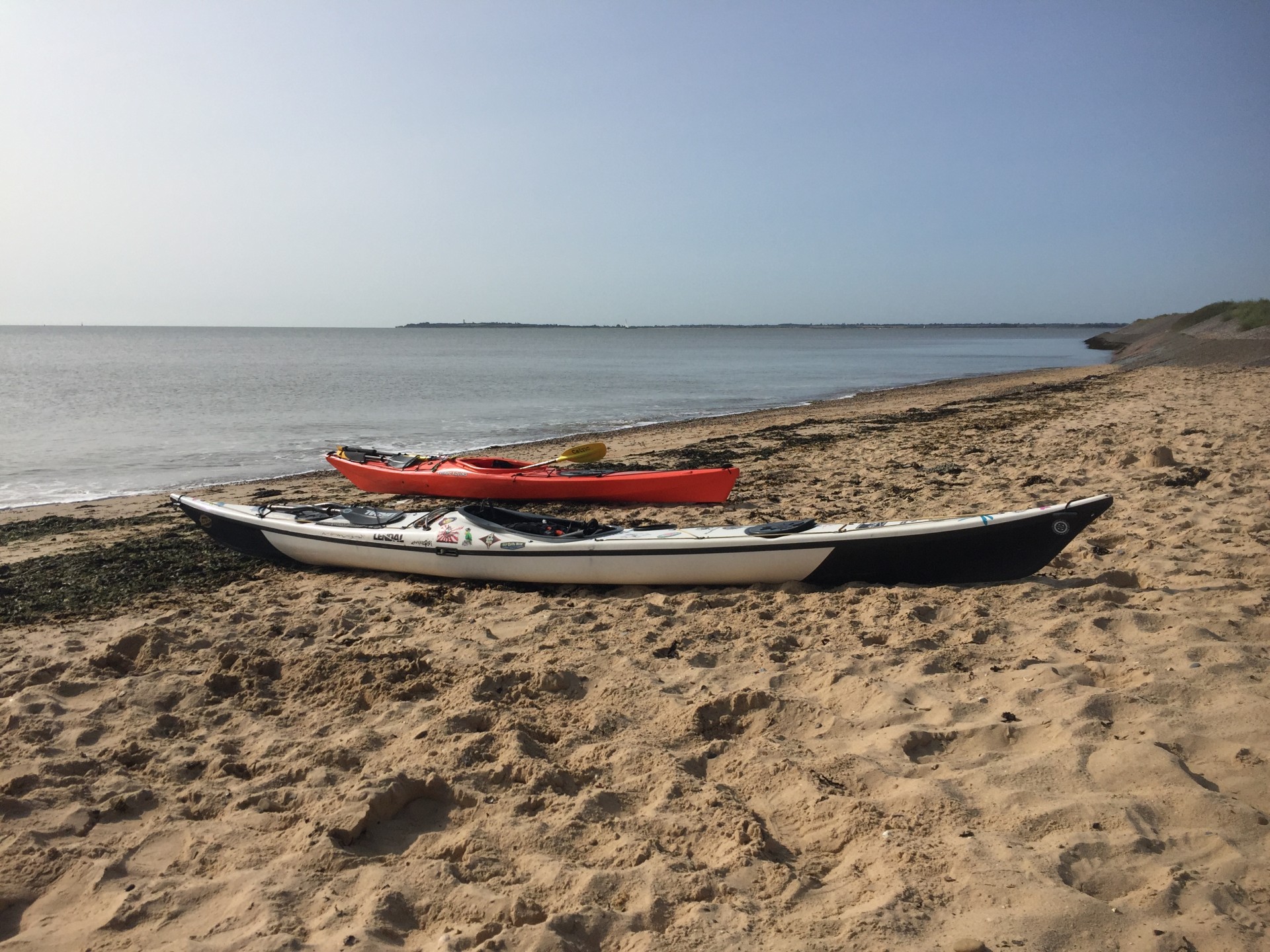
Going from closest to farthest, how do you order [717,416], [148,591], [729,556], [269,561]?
1. [729,556]
2. [148,591]
3. [269,561]
4. [717,416]

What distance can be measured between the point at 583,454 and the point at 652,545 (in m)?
4.34

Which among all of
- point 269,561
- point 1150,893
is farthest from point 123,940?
point 269,561

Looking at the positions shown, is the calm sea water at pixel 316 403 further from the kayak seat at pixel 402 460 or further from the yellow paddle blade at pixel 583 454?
the yellow paddle blade at pixel 583 454

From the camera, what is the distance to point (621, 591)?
5.38 m

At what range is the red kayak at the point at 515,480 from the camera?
8008 mm

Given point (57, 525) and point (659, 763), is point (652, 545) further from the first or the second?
point (57, 525)

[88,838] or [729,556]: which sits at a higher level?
[729,556]

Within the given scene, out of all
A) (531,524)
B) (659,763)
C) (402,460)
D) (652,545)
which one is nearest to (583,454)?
(402,460)

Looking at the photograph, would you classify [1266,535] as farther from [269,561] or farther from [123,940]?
[269,561]

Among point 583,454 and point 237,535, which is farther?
point 583,454

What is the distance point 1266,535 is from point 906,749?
375cm

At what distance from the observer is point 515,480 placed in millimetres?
8672

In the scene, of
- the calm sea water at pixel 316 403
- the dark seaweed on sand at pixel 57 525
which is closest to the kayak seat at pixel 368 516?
the dark seaweed on sand at pixel 57 525

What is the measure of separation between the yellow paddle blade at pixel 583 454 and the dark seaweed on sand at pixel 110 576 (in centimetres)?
378
